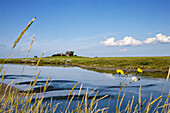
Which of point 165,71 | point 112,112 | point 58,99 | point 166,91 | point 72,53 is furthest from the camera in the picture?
point 72,53

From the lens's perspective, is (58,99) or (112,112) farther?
(58,99)

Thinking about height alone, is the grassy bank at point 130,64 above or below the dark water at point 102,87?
above

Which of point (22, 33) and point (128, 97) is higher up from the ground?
point (22, 33)

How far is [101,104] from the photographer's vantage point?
298 inches

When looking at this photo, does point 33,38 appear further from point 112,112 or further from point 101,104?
point 101,104

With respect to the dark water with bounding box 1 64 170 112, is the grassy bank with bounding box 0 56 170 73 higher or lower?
higher

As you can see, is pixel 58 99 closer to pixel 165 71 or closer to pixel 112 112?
pixel 112 112

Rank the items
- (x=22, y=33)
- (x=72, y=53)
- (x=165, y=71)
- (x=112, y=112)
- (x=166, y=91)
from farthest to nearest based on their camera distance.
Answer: (x=72, y=53) < (x=165, y=71) < (x=166, y=91) < (x=112, y=112) < (x=22, y=33)

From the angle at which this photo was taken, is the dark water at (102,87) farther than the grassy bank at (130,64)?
No

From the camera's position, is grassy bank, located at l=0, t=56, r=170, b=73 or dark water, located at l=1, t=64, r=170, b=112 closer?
dark water, located at l=1, t=64, r=170, b=112

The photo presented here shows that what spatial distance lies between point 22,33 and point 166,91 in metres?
10.8

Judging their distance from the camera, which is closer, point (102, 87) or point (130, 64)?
point (102, 87)

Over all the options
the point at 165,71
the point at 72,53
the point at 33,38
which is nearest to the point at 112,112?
the point at 33,38

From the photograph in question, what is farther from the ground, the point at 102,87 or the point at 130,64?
the point at 130,64
